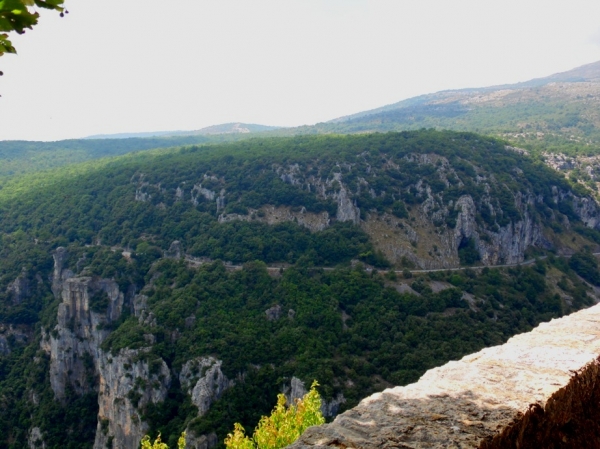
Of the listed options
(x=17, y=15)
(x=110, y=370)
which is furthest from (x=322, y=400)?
(x=17, y=15)

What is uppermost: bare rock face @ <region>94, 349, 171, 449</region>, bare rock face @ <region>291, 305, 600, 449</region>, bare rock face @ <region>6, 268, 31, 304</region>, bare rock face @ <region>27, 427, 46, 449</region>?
bare rock face @ <region>291, 305, 600, 449</region>

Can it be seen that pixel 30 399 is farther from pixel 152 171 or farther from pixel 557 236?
pixel 557 236

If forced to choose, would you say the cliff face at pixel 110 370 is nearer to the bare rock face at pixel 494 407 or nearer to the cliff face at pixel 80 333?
the cliff face at pixel 80 333

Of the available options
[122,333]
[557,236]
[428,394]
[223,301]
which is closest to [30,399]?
[122,333]

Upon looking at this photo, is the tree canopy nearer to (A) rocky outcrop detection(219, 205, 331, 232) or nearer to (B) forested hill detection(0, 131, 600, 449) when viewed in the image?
(B) forested hill detection(0, 131, 600, 449)

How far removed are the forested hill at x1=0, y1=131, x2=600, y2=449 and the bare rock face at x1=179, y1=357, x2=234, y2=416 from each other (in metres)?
0.15

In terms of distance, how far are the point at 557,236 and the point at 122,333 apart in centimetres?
7071

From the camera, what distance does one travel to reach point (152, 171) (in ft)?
258

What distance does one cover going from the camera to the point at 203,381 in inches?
1345

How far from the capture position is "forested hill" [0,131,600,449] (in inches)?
1433

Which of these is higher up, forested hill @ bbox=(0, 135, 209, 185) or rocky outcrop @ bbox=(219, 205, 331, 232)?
forested hill @ bbox=(0, 135, 209, 185)

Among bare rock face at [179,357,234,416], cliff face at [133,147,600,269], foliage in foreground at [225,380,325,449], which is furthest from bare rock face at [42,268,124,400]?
foliage in foreground at [225,380,325,449]

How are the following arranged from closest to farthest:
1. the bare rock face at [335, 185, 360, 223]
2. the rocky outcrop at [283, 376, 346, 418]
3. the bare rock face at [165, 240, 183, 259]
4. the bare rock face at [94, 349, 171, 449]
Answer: the rocky outcrop at [283, 376, 346, 418] < the bare rock face at [94, 349, 171, 449] < the bare rock face at [165, 240, 183, 259] < the bare rock face at [335, 185, 360, 223]

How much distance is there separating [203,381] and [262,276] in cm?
1792
